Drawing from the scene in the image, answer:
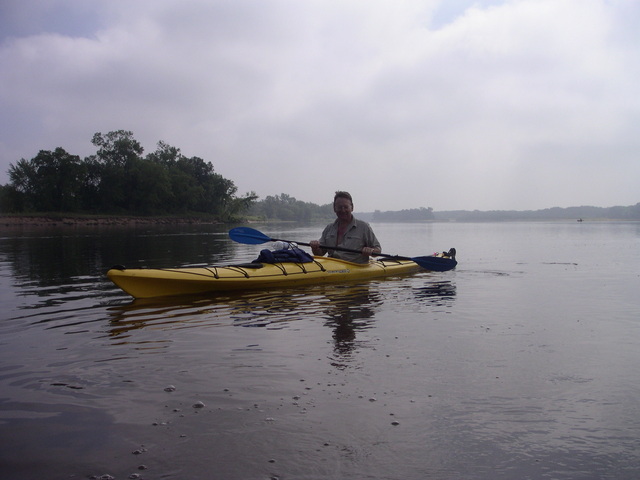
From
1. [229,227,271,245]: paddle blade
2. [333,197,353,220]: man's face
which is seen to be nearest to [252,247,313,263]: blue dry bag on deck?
[229,227,271,245]: paddle blade

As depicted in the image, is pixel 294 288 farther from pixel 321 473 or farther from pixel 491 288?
pixel 321 473

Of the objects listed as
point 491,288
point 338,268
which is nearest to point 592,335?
point 491,288

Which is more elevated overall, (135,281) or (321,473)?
(135,281)

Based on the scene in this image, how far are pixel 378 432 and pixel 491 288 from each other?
7.25 metres

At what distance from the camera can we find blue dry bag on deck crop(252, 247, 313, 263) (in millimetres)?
9109

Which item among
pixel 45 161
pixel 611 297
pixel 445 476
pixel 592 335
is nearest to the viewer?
pixel 445 476

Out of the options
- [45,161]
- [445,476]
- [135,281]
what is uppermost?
[45,161]

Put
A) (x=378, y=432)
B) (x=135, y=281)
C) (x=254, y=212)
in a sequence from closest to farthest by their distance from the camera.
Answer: (x=378, y=432)
(x=135, y=281)
(x=254, y=212)

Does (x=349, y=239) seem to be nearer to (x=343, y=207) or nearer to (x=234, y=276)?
(x=343, y=207)

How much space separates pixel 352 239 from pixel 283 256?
4.88 feet

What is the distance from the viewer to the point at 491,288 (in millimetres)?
9766

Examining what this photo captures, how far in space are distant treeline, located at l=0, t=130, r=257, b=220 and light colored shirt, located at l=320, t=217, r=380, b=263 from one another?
53370 mm

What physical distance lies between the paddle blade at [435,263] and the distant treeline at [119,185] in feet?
176

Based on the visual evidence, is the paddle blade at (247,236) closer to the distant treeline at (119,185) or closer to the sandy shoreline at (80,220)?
the sandy shoreline at (80,220)
